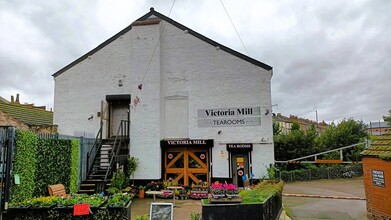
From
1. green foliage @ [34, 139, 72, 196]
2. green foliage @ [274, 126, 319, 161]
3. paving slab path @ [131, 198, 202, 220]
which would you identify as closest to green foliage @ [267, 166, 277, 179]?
paving slab path @ [131, 198, 202, 220]

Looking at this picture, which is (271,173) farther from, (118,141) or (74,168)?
(74,168)

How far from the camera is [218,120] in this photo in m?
15.0

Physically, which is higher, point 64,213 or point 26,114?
point 26,114

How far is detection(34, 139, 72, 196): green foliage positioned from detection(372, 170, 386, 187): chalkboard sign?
Result: 1078 centimetres

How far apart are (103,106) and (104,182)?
5.08m

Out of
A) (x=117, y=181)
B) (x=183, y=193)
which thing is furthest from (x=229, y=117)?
(x=117, y=181)

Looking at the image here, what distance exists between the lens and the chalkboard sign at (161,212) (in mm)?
6746

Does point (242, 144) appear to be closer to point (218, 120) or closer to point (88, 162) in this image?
point (218, 120)

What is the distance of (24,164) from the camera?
8867 mm

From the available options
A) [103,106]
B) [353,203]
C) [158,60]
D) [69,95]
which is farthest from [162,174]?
[353,203]

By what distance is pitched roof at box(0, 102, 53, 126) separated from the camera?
17.2 meters

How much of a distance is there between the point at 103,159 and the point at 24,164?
5.75m

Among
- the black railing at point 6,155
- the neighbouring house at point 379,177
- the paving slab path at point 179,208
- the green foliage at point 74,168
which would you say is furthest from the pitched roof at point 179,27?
the black railing at point 6,155

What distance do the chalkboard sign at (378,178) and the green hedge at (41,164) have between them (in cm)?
1061
